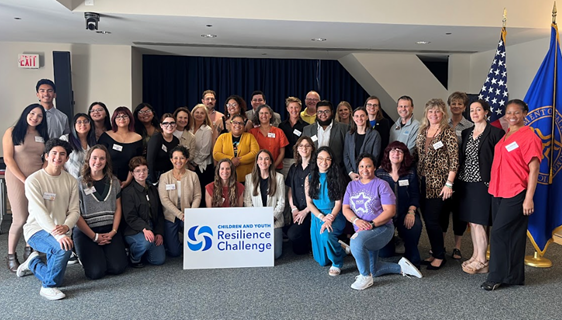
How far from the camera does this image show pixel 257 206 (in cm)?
414

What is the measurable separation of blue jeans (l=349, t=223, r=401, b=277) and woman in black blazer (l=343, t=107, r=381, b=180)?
75 cm

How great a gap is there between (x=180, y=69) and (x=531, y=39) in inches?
236

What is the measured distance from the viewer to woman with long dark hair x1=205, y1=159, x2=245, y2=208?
4125mm

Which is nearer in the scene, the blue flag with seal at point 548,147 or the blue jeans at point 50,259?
the blue jeans at point 50,259

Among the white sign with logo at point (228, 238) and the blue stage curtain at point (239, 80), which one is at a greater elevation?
the blue stage curtain at point (239, 80)

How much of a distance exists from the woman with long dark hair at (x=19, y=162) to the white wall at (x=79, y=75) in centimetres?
350

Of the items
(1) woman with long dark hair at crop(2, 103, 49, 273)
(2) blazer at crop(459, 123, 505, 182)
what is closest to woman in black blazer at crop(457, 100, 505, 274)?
(2) blazer at crop(459, 123, 505, 182)

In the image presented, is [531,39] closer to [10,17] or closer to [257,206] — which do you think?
[257,206]

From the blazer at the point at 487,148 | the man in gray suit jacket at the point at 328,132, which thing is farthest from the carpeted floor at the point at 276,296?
the man in gray suit jacket at the point at 328,132

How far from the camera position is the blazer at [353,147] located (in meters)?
4.24

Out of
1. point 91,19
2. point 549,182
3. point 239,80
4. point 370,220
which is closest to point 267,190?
point 370,220

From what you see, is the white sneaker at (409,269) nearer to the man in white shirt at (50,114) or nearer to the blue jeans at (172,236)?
the blue jeans at (172,236)

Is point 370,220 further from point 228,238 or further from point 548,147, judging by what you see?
point 548,147

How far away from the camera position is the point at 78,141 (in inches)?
159
